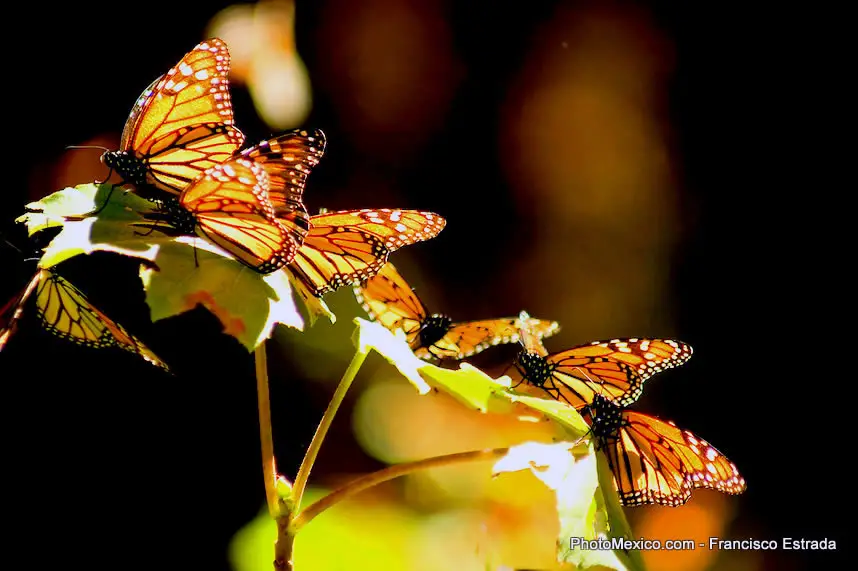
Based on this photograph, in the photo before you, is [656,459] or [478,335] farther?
[478,335]

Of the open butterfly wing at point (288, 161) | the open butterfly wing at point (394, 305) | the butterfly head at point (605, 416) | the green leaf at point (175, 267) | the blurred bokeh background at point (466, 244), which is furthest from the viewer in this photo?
the blurred bokeh background at point (466, 244)

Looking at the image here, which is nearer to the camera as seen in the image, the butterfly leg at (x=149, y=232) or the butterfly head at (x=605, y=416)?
the butterfly leg at (x=149, y=232)

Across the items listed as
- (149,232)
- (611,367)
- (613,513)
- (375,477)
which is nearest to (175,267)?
(149,232)

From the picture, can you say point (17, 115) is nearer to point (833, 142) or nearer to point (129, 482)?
point (129, 482)

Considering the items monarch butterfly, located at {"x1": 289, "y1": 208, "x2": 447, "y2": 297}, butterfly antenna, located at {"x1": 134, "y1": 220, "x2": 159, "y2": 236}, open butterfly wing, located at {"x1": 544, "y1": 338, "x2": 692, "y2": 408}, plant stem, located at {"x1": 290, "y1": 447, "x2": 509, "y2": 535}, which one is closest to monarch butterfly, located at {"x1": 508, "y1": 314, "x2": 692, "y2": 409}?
open butterfly wing, located at {"x1": 544, "y1": 338, "x2": 692, "y2": 408}

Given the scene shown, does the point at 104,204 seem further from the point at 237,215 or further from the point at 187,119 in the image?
the point at 187,119

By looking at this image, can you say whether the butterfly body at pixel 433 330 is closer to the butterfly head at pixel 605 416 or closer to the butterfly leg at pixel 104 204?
the butterfly head at pixel 605 416

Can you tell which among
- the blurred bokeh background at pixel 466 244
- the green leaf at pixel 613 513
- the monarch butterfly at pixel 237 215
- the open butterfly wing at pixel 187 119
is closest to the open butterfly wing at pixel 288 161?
the monarch butterfly at pixel 237 215

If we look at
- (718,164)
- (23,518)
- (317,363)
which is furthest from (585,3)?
(23,518)
